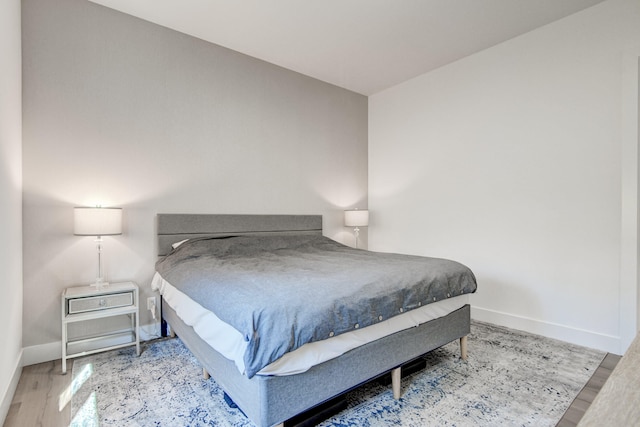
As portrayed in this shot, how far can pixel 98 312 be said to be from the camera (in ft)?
7.86

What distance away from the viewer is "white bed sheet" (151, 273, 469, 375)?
1.46 meters

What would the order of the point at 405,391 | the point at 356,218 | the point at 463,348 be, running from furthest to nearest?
the point at 356,218 < the point at 463,348 < the point at 405,391

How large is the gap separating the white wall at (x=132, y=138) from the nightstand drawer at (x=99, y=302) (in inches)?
14.1

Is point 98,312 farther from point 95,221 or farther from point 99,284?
point 95,221

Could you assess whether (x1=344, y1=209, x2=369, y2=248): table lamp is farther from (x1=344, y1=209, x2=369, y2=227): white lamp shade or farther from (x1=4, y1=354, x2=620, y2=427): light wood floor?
(x1=4, y1=354, x2=620, y2=427): light wood floor

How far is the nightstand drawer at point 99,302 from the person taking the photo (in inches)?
91.7

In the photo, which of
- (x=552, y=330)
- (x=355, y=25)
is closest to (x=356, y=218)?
(x=355, y=25)

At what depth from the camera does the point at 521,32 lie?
10.3 ft

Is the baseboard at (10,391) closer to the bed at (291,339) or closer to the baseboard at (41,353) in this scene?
the baseboard at (41,353)

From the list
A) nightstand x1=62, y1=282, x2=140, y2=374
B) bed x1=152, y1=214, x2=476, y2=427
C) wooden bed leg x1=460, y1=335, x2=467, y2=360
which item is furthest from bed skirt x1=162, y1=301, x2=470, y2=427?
nightstand x1=62, y1=282, x2=140, y2=374

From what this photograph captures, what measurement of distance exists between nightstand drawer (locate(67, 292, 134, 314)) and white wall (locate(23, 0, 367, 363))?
0.36m

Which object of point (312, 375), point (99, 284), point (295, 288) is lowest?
point (312, 375)

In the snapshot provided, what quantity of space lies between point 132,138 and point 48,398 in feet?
6.52

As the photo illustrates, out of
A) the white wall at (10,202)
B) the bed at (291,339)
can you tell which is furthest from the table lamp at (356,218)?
the white wall at (10,202)
